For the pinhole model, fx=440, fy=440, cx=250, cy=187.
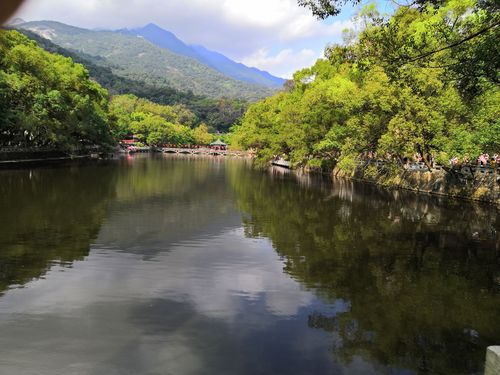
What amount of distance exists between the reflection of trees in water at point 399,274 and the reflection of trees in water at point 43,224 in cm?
638

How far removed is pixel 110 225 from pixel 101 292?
7.72 m

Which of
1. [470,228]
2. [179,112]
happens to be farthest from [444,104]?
[179,112]

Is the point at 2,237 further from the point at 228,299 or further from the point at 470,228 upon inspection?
the point at 470,228

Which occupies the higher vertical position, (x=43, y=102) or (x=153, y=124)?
(x=153, y=124)

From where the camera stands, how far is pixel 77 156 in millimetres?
66750

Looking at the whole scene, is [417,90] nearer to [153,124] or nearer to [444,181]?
[444,181]

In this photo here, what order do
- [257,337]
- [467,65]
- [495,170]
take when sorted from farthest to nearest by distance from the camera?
[495,170], [467,65], [257,337]

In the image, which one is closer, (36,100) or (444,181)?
(444,181)

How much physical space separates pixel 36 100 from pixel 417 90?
1458 inches

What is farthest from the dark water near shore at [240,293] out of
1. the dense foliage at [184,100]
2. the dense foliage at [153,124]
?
the dense foliage at [184,100]

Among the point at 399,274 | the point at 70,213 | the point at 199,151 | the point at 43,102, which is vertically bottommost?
the point at 199,151

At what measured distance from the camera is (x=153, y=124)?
123375 mm

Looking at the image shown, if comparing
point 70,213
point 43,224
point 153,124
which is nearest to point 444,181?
point 70,213

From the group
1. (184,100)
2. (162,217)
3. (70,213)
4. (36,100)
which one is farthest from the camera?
(184,100)
